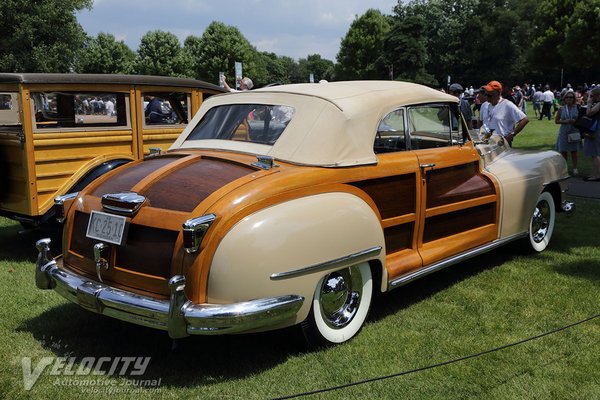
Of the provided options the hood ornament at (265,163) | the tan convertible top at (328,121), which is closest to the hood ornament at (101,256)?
the hood ornament at (265,163)

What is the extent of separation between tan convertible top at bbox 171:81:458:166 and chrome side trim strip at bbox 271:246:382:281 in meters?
0.60

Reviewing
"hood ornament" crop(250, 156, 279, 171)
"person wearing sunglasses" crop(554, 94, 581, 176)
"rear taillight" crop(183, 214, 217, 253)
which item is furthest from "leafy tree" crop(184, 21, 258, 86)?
"rear taillight" crop(183, 214, 217, 253)

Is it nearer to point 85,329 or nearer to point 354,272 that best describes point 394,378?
point 354,272

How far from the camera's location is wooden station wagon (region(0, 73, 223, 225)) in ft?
17.5

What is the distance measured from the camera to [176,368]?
3240 mm

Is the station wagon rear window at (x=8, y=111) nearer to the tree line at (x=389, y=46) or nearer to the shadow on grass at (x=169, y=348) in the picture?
the shadow on grass at (x=169, y=348)

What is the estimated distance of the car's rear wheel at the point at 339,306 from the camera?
3289 millimetres

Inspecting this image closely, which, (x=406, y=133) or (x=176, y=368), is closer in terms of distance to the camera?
(x=176, y=368)

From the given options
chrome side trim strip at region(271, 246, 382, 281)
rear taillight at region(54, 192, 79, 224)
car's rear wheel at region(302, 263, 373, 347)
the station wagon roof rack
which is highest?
the station wagon roof rack

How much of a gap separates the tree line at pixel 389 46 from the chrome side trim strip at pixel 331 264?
23.7 metres

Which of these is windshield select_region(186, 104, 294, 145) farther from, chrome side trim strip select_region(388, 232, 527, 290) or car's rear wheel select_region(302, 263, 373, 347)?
chrome side trim strip select_region(388, 232, 527, 290)

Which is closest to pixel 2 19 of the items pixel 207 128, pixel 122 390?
pixel 207 128

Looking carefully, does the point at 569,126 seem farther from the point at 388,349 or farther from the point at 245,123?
the point at 388,349

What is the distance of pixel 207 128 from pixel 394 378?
236 centimetres
